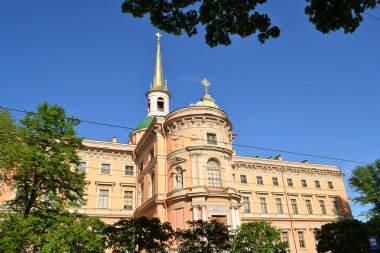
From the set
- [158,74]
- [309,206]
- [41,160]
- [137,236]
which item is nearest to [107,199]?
[41,160]

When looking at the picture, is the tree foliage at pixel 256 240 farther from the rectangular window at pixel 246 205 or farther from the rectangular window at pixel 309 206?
the rectangular window at pixel 309 206

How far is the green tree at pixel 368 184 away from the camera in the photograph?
41.0m

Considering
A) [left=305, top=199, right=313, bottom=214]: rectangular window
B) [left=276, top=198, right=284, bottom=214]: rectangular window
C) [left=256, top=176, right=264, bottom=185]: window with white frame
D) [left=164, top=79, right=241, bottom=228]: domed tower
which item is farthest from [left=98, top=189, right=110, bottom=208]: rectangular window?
[left=305, top=199, right=313, bottom=214]: rectangular window

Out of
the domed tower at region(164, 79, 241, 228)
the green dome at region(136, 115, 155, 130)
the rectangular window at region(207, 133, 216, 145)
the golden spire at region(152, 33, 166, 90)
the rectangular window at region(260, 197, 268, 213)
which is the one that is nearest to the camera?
the domed tower at region(164, 79, 241, 228)

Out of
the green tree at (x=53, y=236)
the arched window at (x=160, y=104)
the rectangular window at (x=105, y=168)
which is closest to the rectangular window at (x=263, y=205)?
the rectangular window at (x=105, y=168)

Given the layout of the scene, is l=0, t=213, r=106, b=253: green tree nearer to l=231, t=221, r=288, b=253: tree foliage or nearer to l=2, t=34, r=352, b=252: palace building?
l=231, t=221, r=288, b=253: tree foliage

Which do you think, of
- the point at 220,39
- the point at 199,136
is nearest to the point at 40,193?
the point at 199,136

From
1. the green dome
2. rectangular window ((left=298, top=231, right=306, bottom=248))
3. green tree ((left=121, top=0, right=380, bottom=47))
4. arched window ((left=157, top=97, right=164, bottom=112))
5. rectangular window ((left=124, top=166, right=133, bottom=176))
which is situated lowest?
rectangular window ((left=298, top=231, right=306, bottom=248))

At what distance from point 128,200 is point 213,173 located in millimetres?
13137

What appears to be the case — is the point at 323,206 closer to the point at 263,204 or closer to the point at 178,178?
the point at 263,204

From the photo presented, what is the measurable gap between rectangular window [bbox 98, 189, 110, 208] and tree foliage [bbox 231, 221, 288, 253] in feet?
66.2

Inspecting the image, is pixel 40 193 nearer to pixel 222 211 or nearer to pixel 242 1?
pixel 222 211

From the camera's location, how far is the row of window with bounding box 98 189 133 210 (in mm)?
34959

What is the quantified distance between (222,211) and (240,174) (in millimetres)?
14098
